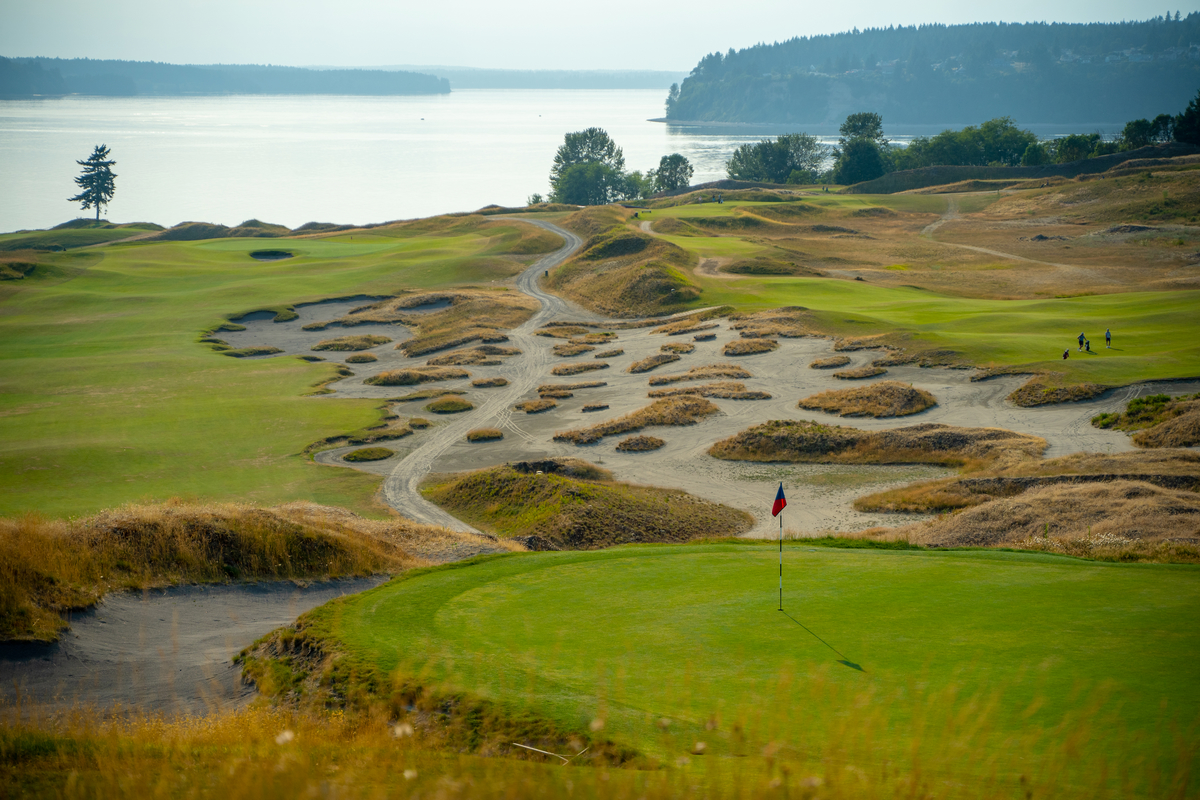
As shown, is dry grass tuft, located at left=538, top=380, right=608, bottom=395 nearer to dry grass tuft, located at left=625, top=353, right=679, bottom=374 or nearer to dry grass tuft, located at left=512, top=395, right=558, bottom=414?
dry grass tuft, located at left=512, top=395, right=558, bottom=414

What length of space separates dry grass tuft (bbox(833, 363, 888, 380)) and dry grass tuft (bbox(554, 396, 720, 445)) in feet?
27.3

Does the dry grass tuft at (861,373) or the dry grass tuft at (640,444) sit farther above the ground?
the dry grass tuft at (861,373)

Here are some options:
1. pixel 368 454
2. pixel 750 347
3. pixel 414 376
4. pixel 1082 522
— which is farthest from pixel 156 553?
pixel 750 347

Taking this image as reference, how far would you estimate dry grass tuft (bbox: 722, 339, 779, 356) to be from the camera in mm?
50219

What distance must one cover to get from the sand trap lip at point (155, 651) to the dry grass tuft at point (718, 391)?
31.3 meters

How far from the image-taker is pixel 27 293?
66125 millimetres

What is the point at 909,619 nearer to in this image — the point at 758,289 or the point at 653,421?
the point at 653,421

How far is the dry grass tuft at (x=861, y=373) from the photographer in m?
43.2

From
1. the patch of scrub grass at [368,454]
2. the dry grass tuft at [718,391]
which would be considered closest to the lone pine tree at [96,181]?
the patch of scrub grass at [368,454]

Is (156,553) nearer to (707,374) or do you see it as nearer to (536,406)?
(536,406)

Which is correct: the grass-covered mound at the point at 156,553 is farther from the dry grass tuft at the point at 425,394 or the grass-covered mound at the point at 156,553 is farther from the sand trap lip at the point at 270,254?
the sand trap lip at the point at 270,254

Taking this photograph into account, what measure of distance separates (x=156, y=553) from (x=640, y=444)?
24.8 m

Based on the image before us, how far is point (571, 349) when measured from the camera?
5628 cm

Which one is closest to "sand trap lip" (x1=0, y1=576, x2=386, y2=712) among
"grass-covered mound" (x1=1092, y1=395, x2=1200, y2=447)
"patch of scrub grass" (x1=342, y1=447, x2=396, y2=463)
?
"patch of scrub grass" (x1=342, y1=447, x2=396, y2=463)
